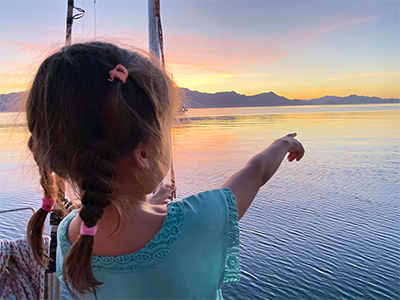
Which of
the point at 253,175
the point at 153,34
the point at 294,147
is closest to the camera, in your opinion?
the point at 253,175

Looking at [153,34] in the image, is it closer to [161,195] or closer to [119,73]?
[161,195]

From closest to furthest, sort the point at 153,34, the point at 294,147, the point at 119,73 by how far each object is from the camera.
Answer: the point at 119,73 < the point at 294,147 < the point at 153,34

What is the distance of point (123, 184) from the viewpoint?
2.66ft

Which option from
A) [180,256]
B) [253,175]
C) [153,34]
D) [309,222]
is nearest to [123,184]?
[180,256]

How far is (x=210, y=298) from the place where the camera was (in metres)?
0.84

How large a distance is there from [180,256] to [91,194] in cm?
24

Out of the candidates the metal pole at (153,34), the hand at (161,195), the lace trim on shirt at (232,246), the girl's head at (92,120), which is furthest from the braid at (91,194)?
the metal pole at (153,34)

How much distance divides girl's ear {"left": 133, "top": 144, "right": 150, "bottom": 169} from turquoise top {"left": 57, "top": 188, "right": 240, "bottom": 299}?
0.36ft

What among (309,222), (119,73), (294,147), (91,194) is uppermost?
(119,73)

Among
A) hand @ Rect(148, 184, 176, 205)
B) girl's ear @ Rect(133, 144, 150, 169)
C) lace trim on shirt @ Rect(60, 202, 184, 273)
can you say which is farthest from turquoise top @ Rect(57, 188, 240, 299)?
hand @ Rect(148, 184, 176, 205)

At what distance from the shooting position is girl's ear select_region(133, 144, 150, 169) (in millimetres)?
792

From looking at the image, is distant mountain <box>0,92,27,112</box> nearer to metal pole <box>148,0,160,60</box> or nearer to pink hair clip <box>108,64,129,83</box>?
pink hair clip <box>108,64,129,83</box>

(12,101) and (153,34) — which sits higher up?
(153,34)

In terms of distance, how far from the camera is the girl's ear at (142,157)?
792 mm
